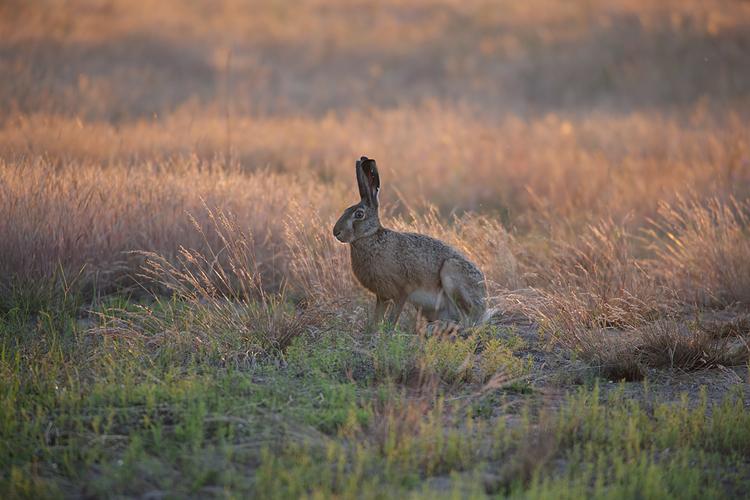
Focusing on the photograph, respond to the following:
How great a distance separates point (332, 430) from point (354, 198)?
18.1ft

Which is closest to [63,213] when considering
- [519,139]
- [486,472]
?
[486,472]

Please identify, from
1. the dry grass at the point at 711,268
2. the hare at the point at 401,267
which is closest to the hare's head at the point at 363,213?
the hare at the point at 401,267

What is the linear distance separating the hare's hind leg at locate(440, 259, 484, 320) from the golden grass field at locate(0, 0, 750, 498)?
238mm

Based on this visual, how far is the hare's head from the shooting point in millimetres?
6375

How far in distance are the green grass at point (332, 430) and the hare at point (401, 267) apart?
2.74ft

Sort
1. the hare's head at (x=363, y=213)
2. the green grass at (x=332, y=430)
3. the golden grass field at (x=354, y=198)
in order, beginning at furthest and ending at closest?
the hare's head at (x=363, y=213) < the golden grass field at (x=354, y=198) < the green grass at (x=332, y=430)

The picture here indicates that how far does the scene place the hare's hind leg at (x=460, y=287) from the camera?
6.51 metres

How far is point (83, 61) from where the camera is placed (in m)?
20.9

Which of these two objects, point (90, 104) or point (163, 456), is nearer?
point (163, 456)

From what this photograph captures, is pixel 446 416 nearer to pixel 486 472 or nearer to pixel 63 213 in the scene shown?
pixel 486 472

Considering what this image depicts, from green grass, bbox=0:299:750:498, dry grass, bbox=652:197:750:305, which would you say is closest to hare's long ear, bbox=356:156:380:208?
green grass, bbox=0:299:750:498

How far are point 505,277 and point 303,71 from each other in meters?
17.6

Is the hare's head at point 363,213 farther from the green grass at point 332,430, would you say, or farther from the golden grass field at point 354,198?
the green grass at point 332,430

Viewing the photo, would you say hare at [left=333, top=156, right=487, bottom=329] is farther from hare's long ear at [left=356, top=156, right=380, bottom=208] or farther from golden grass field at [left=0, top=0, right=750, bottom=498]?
golden grass field at [left=0, top=0, right=750, bottom=498]
